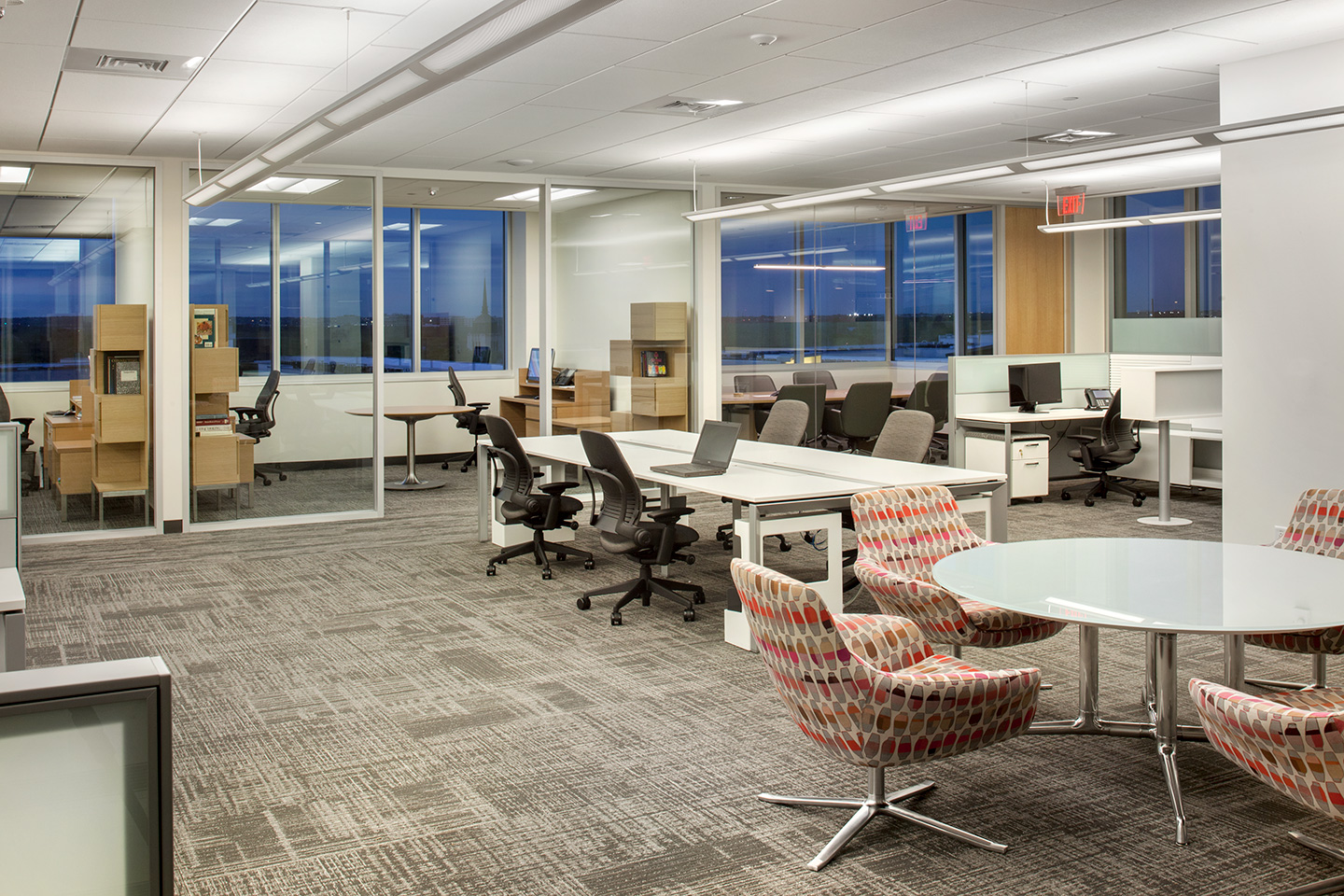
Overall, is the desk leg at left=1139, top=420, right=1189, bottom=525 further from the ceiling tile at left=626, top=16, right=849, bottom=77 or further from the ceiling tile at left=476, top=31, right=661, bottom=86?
the ceiling tile at left=476, top=31, right=661, bottom=86

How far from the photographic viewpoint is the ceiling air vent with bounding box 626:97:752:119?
6625mm

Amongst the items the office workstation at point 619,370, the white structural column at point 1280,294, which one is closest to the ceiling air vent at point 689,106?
the office workstation at point 619,370

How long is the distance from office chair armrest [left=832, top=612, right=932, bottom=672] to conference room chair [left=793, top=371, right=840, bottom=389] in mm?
7768

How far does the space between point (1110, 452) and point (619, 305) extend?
14.1ft

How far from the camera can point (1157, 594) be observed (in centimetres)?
316

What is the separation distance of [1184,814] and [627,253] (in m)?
7.45

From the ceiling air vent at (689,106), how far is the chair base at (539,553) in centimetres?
266

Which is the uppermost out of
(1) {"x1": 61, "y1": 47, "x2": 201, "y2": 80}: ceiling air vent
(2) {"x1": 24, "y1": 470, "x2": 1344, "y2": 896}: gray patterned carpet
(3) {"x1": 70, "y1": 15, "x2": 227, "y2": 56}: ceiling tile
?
(1) {"x1": 61, "y1": 47, "x2": 201, "y2": 80}: ceiling air vent

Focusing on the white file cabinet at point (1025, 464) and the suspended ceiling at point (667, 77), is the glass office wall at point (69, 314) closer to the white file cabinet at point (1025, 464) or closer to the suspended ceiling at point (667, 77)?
the suspended ceiling at point (667, 77)

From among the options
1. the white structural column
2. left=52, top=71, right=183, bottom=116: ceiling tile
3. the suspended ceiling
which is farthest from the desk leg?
left=52, top=71, right=183, bottom=116: ceiling tile

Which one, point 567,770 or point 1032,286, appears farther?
point 1032,286

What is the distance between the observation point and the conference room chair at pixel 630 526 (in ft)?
18.0

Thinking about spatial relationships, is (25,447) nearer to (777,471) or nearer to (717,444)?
(717,444)

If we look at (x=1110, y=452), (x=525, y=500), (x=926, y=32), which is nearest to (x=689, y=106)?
(x=926, y=32)
